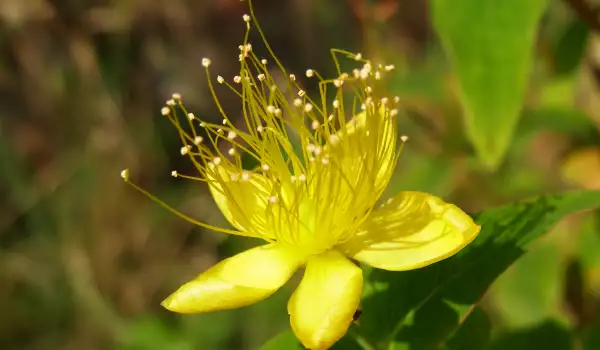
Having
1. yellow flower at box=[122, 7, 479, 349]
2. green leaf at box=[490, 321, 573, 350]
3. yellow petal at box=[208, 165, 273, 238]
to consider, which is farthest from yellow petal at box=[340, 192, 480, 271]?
green leaf at box=[490, 321, 573, 350]

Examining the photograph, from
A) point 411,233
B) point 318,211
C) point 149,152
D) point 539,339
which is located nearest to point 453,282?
point 411,233

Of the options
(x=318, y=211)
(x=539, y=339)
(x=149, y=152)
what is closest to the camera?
(x=318, y=211)

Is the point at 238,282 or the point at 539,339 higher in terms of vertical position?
the point at 238,282

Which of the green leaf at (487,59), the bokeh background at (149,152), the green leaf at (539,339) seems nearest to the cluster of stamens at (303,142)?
the green leaf at (487,59)

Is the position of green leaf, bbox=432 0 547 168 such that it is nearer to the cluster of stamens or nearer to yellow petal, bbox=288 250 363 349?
the cluster of stamens

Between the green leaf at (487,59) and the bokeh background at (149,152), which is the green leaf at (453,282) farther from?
the bokeh background at (149,152)

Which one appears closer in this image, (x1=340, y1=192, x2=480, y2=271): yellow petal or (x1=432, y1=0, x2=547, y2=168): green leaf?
(x1=340, y1=192, x2=480, y2=271): yellow petal

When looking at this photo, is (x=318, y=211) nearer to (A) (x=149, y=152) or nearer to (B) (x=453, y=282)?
(B) (x=453, y=282)
